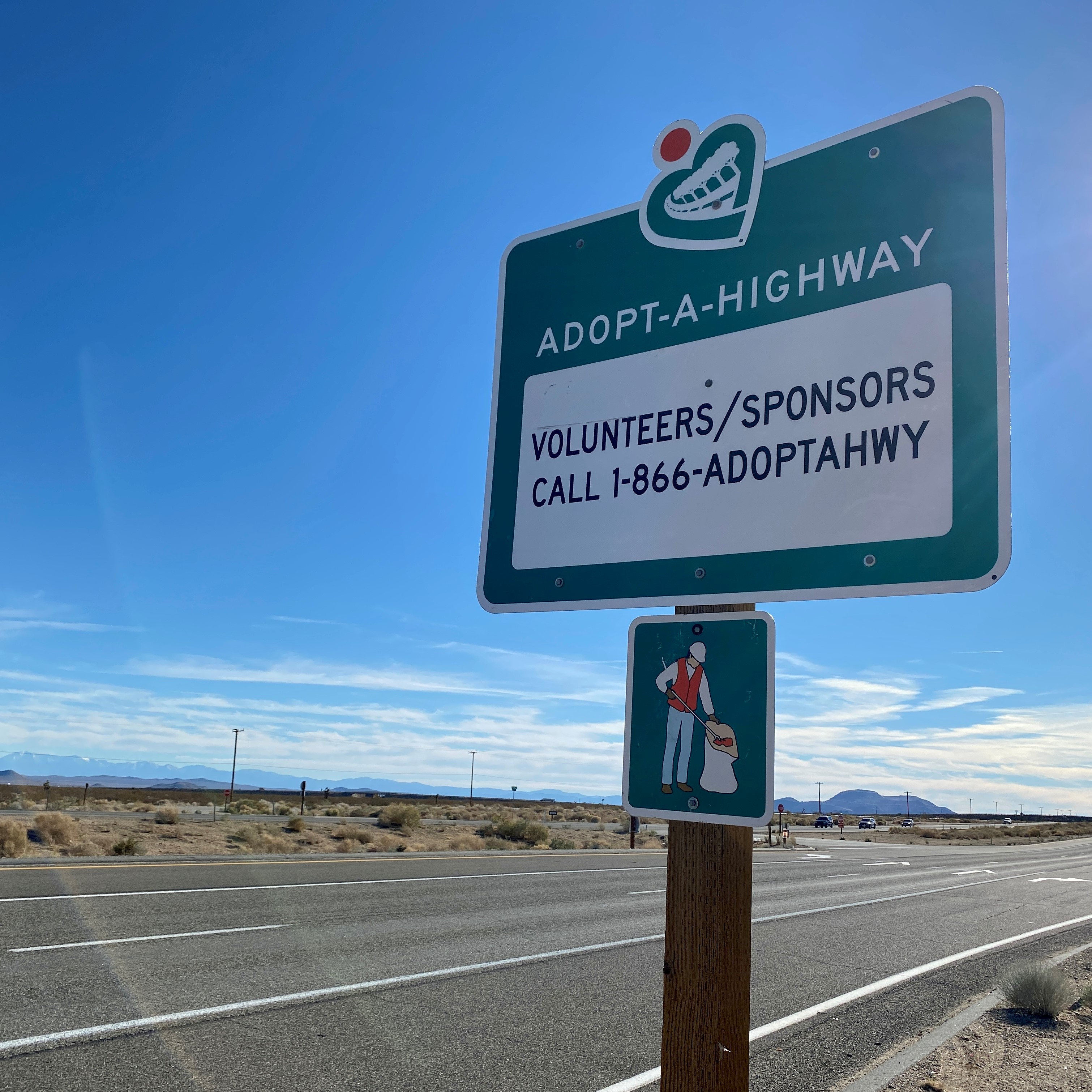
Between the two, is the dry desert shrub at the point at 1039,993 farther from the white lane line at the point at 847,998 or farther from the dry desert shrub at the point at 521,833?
the dry desert shrub at the point at 521,833

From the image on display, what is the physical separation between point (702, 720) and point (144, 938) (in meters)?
9.29

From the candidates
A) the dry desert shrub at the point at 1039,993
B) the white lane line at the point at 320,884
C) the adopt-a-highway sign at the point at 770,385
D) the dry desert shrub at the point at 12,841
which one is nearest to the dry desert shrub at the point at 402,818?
the white lane line at the point at 320,884

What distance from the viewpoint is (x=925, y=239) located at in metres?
1.64

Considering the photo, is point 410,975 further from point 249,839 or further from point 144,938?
point 249,839

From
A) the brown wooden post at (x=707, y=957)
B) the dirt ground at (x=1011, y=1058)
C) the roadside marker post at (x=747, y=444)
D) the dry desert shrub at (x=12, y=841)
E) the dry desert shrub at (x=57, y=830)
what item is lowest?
the dry desert shrub at (x=57, y=830)

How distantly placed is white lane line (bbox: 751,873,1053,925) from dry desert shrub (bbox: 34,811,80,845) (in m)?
16.5

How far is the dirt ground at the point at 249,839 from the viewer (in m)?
20.7

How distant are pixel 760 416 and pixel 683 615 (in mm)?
425

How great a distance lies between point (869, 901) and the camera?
1664cm

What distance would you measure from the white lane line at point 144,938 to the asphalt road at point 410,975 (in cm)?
4

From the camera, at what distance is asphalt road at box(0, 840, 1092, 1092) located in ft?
18.4

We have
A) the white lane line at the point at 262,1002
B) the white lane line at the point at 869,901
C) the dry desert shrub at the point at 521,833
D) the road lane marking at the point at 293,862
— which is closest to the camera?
the white lane line at the point at 262,1002

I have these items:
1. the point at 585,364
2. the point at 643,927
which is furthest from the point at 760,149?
the point at 643,927

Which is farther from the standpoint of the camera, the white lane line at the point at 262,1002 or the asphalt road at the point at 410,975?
the white lane line at the point at 262,1002
